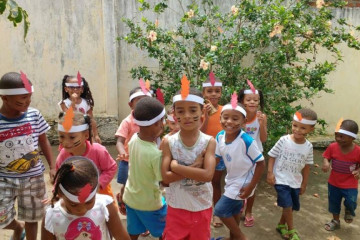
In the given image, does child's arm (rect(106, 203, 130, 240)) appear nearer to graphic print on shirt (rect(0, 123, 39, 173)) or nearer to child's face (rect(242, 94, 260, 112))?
graphic print on shirt (rect(0, 123, 39, 173))

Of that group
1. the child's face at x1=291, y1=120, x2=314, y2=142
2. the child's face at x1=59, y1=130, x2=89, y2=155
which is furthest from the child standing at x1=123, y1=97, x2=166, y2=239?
the child's face at x1=291, y1=120, x2=314, y2=142

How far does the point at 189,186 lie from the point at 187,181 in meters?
0.04

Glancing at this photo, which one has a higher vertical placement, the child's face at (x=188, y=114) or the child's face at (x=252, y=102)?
the child's face at (x=188, y=114)

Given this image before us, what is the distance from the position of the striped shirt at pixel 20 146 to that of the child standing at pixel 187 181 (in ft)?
3.98

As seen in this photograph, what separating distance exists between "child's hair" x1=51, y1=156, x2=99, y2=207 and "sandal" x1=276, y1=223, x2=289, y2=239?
2.33 metres

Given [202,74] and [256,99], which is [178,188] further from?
[202,74]

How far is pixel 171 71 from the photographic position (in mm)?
5391

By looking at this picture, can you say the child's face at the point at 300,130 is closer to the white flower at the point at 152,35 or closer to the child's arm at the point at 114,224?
the child's arm at the point at 114,224

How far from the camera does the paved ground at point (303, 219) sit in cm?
377

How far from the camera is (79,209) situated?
202 cm

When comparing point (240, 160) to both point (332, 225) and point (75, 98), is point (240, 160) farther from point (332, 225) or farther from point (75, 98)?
point (75, 98)

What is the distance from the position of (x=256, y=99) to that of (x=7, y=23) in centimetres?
480

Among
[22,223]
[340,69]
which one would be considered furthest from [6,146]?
[340,69]

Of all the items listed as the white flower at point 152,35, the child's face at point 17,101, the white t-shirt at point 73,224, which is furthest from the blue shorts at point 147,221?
the white flower at point 152,35
